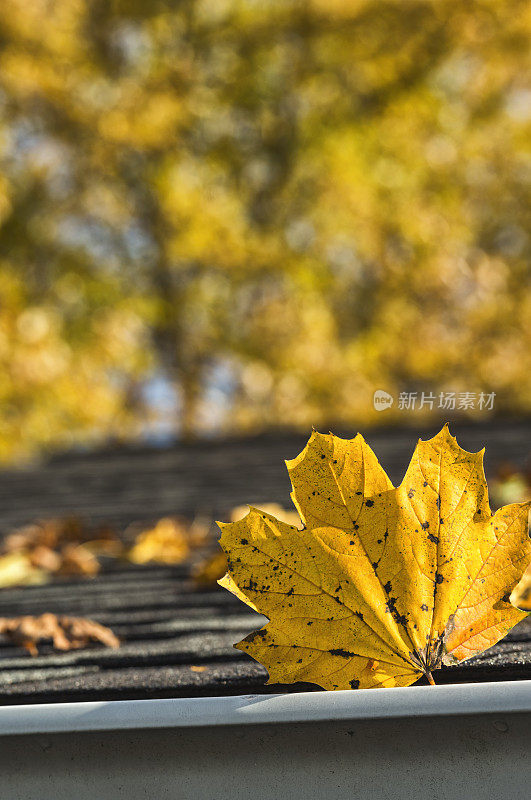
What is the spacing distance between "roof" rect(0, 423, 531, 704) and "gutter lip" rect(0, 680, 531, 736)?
166 millimetres

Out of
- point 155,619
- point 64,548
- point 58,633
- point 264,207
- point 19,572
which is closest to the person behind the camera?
point 58,633

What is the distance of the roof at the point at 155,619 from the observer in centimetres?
109

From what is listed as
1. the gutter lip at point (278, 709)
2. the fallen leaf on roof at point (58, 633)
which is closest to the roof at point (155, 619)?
the fallen leaf on roof at point (58, 633)

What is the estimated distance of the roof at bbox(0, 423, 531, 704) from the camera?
1094 millimetres

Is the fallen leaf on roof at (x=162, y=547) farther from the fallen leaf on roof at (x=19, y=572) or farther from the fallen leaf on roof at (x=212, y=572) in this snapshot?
the fallen leaf on roof at (x=212, y=572)

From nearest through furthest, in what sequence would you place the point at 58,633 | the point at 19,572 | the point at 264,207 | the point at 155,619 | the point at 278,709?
the point at 278,709 < the point at 58,633 < the point at 155,619 < the point at 19,572 < the point at 264,207

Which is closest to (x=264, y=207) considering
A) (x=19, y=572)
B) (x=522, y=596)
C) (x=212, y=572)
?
(x=19, y=572)

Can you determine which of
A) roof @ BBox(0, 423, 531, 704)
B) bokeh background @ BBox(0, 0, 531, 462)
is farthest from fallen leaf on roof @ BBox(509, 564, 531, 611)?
bokeh background @ BBox(0, 0, 531, 462)

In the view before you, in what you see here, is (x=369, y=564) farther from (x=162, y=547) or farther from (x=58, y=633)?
(x=162, y=547)

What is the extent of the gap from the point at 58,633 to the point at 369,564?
764mm

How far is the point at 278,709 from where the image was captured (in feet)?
2.80

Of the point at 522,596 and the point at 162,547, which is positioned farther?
the point at 162,547

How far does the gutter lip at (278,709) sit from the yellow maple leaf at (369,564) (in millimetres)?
79

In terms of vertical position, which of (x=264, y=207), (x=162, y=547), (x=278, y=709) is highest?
(x=264, y=207)
